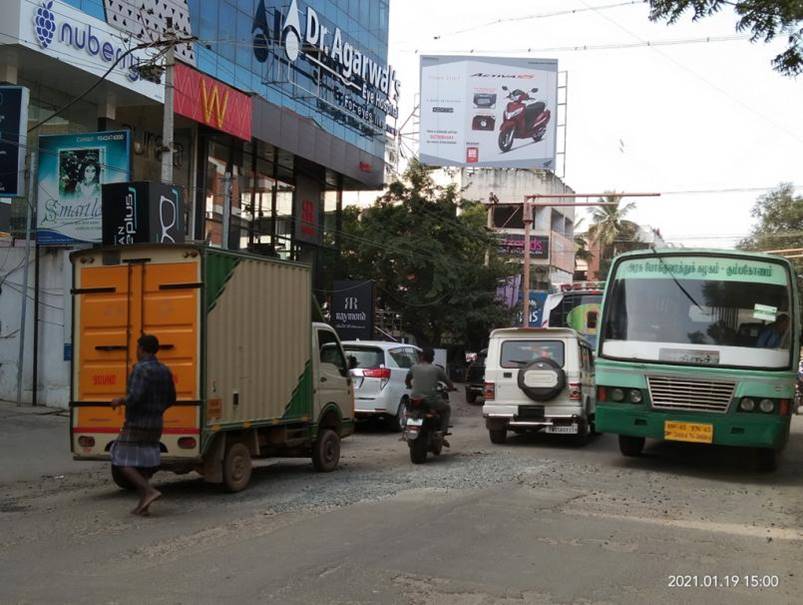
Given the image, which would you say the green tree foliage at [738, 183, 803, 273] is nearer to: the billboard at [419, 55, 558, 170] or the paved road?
the billboard at [419, 55, 558, 170]

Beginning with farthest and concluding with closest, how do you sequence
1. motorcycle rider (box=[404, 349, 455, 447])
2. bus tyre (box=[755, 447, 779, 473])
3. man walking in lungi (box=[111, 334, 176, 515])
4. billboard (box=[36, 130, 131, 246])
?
billboard (box=[36, 130, 131, 246])
motorcycle rider (box=[404, 349, 455, 447])
bus tyre (box=[755, 447, 779, 473])
man walking in lungi (box=[111, 334, 176, 515])

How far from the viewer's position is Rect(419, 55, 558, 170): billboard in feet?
123

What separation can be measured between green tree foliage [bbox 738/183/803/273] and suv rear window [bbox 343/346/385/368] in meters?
32.8

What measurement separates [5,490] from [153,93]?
13.1 meters

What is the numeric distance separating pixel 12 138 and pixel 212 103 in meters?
7.04

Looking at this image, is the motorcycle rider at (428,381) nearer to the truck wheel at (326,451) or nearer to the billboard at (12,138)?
the truck wheel at (326,451)

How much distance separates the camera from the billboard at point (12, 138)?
50.8ft

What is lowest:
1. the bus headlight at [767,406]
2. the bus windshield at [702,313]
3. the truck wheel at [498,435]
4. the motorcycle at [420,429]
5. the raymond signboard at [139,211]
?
the truck wheel at [498,435]

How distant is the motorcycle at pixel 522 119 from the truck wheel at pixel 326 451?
Result: 2883 centimetres

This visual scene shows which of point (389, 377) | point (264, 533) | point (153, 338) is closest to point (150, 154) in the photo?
point (389, 377)

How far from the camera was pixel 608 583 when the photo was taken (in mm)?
5652

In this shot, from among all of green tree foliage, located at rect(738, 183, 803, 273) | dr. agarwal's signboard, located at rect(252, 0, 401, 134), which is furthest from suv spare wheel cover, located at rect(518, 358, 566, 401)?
green tree foliage, located at rect(738, 183, 803, 273)
